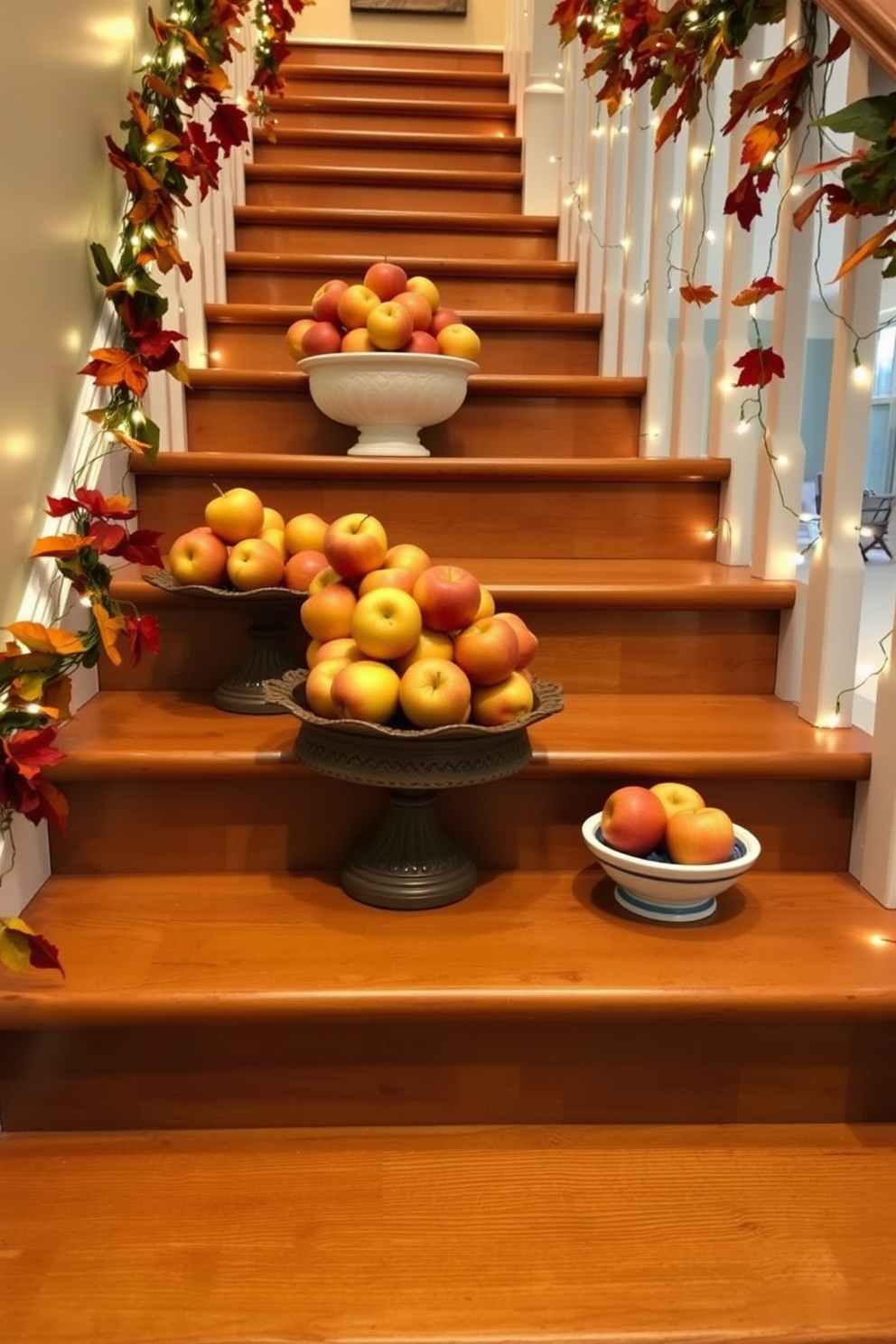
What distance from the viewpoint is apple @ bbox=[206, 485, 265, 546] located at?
53.2 inches

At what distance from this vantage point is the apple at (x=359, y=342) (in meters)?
1.72

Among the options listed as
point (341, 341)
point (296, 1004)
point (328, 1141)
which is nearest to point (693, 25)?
point (341, 341)

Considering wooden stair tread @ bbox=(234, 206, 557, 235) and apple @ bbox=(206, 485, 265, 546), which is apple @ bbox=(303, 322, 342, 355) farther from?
wooden stair tread @ bbox=(234, 206, 557, 235)

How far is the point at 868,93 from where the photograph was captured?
1.20 m

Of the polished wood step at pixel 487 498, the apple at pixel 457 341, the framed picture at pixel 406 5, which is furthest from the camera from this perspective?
the framed picture at pixel 406 5

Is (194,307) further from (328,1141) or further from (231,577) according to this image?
(328,1141)

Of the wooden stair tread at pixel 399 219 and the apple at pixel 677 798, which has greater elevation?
the wooden stair tread at pixel 399 219

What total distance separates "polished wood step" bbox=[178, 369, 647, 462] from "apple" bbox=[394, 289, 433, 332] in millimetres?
153

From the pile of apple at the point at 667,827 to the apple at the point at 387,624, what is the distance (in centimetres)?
30

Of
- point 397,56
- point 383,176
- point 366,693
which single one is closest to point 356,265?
point 383,176

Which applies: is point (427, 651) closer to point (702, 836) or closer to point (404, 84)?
point (702, 836)

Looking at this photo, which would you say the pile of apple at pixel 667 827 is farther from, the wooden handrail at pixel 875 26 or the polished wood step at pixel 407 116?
the polished wood step at pixel 407 116

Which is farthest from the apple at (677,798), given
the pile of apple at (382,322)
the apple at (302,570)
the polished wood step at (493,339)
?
the polished wood step at (493,339)

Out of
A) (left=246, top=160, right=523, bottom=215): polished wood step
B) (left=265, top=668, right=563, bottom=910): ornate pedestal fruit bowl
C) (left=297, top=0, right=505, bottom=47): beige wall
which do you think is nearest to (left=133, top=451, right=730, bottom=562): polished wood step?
(left=265, top=668, right=563, bottom=910): ornate pedestal fruit bowl
